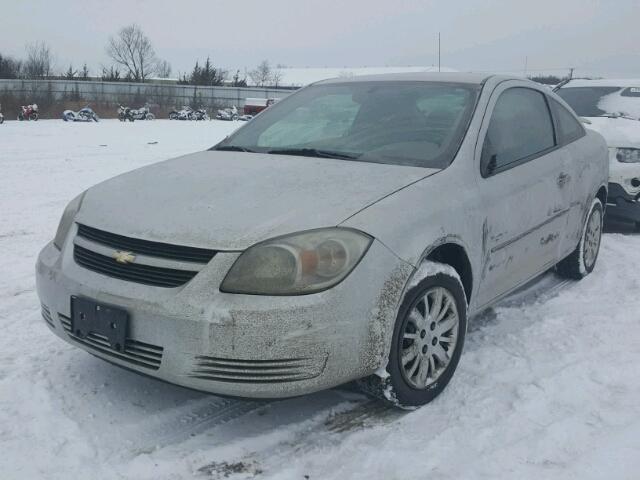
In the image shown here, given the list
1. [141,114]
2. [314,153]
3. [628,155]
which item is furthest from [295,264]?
[141,114]

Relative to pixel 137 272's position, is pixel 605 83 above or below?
above

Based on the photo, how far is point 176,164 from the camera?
3.54 meters

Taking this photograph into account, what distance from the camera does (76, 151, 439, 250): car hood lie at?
254 centimetres

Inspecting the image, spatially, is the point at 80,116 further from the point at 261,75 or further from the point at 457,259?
the point at 261,75

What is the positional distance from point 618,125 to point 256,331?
19.4 feet

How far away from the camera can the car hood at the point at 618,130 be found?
6.43m

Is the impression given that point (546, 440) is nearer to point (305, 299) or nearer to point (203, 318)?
point (305, 299)

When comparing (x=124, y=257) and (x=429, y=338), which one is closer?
(x=124, y=257)

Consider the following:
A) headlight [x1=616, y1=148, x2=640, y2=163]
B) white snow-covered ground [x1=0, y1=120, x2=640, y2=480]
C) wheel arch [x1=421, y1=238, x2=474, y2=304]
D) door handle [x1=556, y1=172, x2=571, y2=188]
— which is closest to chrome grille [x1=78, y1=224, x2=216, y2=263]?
white snow-covered ground [x1=0, y1=120, x2=640, y2=480]

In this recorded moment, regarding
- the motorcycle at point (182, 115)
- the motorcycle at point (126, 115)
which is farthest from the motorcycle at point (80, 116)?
the motorcycle at point (182, 115)

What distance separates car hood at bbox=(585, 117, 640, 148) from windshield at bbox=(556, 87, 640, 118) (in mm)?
447

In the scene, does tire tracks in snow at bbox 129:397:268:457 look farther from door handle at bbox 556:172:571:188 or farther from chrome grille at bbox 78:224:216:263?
door handle at bbox 556:172:571:188

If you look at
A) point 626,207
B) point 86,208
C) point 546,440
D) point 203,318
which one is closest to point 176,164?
point 86,208

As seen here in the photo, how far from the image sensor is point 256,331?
2.36 metres
